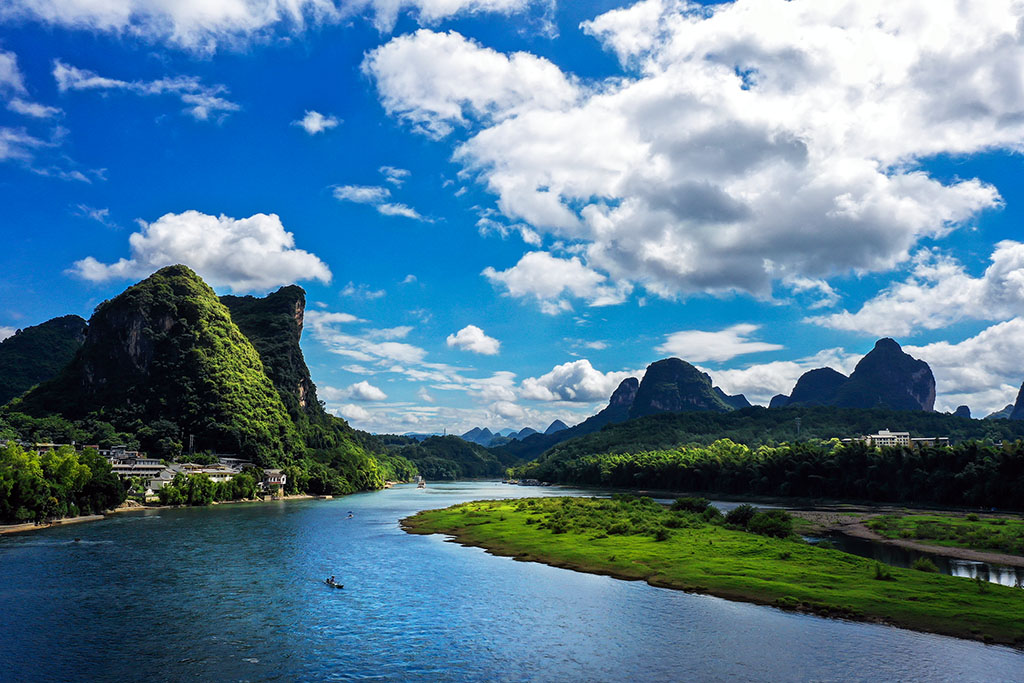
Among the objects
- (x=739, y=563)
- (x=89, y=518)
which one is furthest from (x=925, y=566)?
(x=89, y=518)

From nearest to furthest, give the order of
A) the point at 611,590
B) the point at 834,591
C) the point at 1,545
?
the point at 834,591 < the point at 611,590 < the point at 1,545

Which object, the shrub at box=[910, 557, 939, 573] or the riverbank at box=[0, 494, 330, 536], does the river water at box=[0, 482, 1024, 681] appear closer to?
the shrub at box=[910, 557, 939, 573]

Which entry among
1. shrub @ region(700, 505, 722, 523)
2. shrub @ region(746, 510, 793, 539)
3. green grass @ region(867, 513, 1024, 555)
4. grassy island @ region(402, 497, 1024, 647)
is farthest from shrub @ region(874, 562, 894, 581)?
shrub @ region(700, 505, 722, 523)

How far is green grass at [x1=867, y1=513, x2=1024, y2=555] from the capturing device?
80.8m

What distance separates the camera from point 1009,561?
7194 centimetres

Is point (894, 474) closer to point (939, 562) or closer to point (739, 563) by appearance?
point (939, 562)

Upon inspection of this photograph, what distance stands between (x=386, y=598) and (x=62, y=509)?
257 ft

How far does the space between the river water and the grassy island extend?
2958 millimetres

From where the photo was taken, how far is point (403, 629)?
44.6m

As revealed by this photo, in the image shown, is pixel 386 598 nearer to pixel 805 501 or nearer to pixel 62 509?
pixel 62 509

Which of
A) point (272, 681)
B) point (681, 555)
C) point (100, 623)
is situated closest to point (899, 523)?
point (681, 555)

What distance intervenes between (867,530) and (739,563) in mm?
48467

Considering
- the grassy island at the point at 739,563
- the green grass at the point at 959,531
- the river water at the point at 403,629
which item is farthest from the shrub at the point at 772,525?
the river water at the point at 403,629

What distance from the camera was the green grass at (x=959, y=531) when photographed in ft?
265
